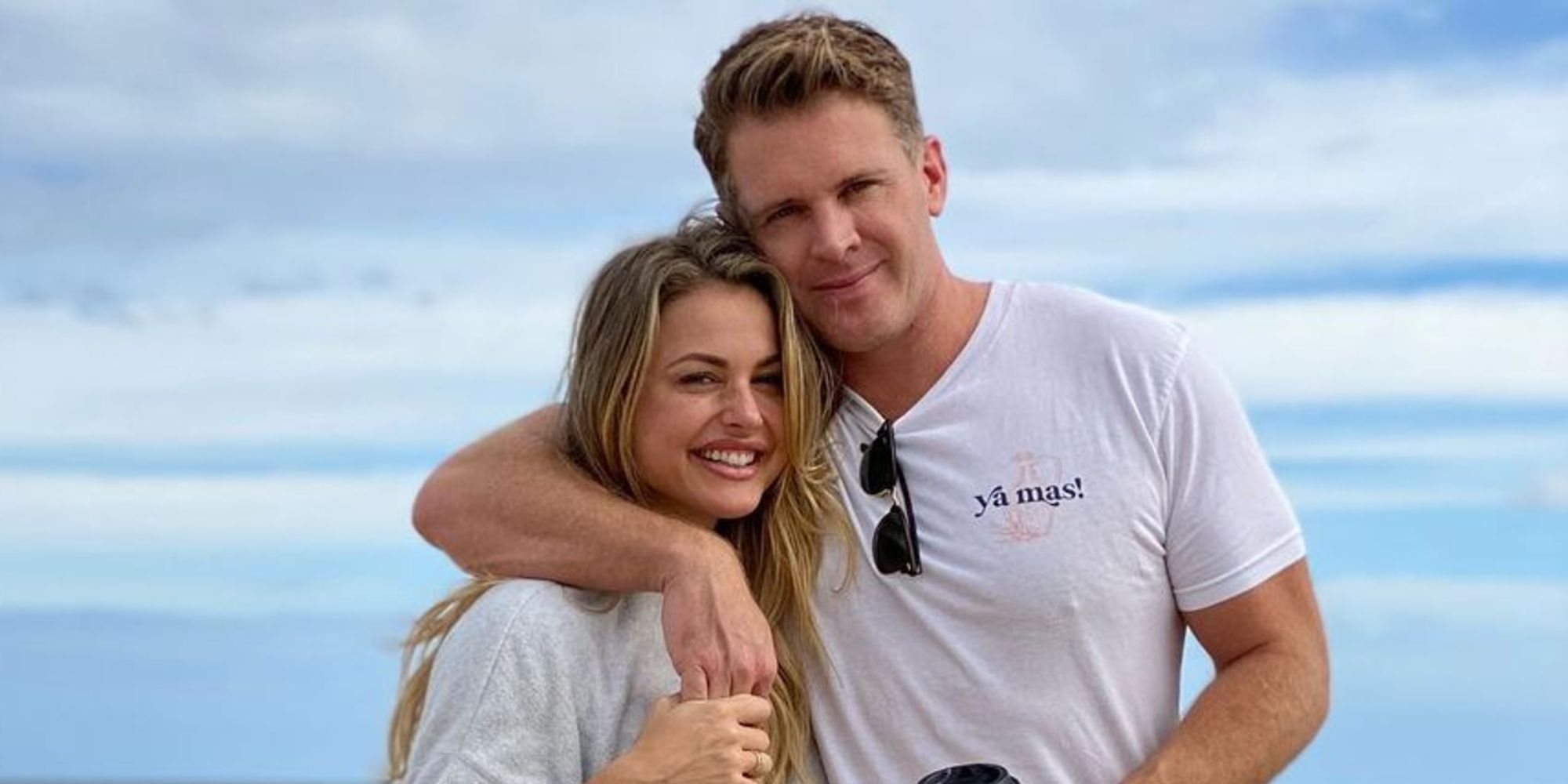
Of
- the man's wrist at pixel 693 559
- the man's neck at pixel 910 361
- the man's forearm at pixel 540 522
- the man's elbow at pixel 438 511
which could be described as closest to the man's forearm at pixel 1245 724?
the man's neck at pixel 910 361

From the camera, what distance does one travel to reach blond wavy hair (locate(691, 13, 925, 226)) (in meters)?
4.43

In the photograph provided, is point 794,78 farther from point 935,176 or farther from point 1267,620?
point 1267,620

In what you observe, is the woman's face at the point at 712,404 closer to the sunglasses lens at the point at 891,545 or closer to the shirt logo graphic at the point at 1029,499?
the sunglasses lens at the point at 891,545

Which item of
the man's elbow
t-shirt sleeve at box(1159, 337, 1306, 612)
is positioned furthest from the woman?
t-shirt sleeve at box(1159, 337, 1306, 612)

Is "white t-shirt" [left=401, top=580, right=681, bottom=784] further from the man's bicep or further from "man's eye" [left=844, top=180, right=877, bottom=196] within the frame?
the man's bicep

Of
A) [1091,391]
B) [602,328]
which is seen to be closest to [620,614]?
[602,328]

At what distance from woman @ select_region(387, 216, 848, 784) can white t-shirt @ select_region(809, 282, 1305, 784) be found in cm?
15

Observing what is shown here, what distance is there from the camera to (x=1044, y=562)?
14.6 feet

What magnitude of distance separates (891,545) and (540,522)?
770 millimetres

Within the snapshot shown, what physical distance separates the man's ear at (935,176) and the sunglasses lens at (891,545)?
736 millimetres

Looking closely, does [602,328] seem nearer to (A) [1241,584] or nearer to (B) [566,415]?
(B) [566,415]

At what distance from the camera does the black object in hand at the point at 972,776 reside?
3887 mm

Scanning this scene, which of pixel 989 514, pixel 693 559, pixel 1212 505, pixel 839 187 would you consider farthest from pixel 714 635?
pixel 1212 505

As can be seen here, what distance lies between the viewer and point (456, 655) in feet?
13.0
